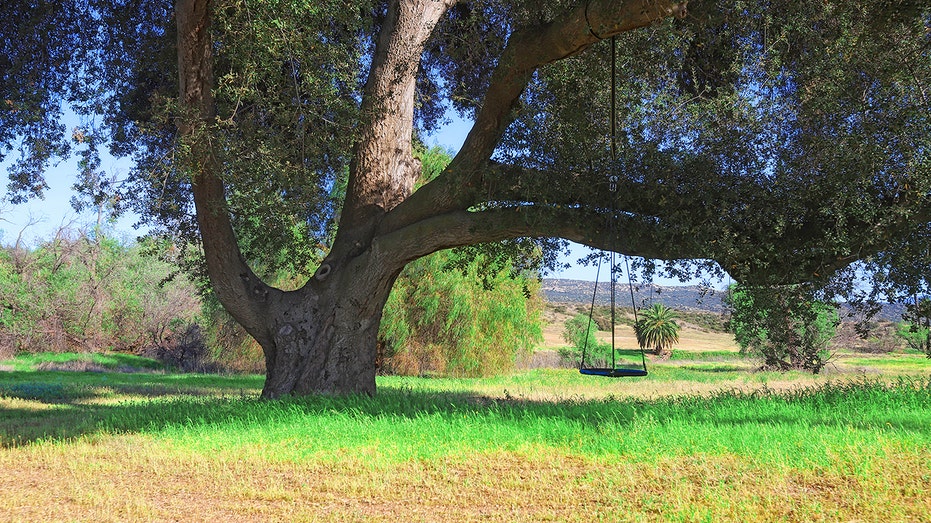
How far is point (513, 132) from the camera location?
1112cm

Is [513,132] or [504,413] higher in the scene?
[513,132]

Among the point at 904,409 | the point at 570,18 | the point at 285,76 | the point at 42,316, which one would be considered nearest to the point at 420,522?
the point at 570,18

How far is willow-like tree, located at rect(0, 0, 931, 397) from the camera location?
9.24 metres

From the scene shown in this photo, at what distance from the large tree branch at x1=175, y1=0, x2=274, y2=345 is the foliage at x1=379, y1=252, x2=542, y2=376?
14.1m

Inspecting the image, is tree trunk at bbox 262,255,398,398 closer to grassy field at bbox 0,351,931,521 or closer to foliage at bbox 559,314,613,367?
grassy field at bbox 0,351,931,521

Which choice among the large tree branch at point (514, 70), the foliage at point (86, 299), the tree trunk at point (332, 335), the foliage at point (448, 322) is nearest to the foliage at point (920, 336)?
the large tree branch at point (514, 70)

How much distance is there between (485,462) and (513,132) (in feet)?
18.3

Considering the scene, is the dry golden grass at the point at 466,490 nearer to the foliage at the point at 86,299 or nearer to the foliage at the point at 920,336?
the foliage at the point at 920,336

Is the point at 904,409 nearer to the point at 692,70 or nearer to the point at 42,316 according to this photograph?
the point at 692,70

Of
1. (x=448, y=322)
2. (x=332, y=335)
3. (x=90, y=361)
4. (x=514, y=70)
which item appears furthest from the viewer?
(x=90, y=361)

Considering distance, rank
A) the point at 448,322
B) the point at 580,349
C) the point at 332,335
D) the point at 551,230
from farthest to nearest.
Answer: the point at 580,349 < the point at 448,322 < the point at 332,335 < the point at 551,230

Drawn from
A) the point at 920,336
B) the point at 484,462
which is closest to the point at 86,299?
the point at 484,462

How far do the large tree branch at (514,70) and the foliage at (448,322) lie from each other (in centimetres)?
1491

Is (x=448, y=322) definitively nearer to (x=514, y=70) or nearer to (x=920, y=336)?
(x=514, y=70)
